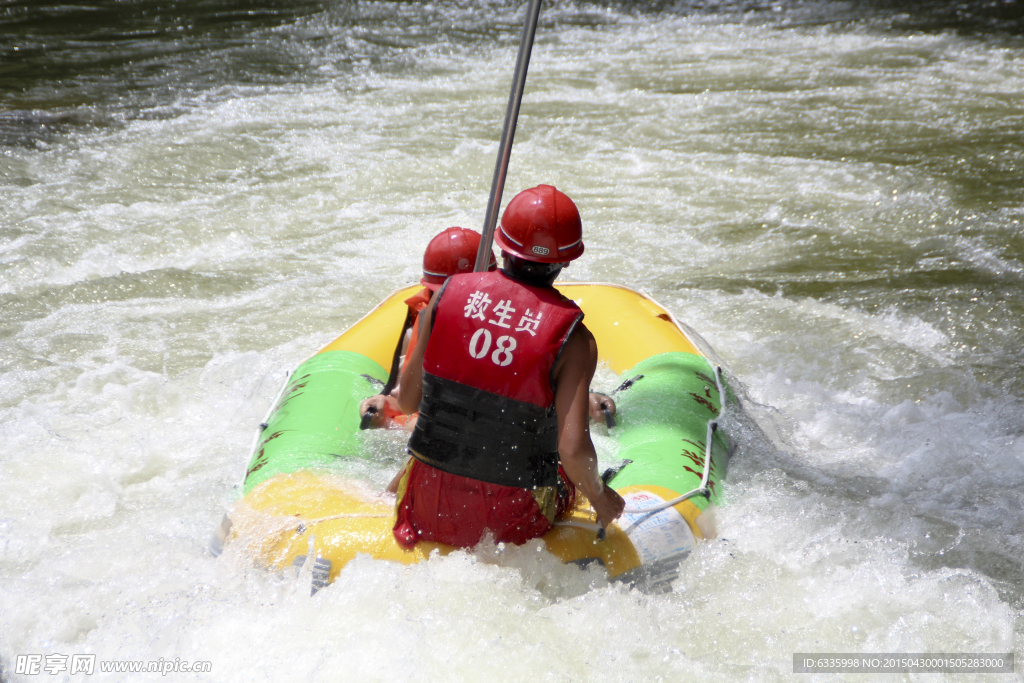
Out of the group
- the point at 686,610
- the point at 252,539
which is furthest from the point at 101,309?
the point at 686,610

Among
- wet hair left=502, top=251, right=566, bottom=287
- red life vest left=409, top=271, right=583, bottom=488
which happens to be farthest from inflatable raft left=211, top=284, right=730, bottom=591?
wet hair left=502, top=251, right=566, bottom=287

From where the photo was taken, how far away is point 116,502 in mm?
3559

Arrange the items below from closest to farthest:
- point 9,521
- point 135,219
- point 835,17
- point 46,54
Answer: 1. point 9,521
2. point 135,219
3. point 46,54
4. point 835,17

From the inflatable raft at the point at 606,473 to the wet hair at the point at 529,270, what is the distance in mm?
790

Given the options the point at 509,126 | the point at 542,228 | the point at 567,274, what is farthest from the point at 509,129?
the point at 567,274

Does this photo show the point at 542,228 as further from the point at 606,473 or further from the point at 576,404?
the point at 606,473

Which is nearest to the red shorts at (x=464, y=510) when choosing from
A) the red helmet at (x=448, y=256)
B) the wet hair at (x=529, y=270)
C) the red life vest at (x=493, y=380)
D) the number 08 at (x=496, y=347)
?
the red life vest at (x=493, y=380)

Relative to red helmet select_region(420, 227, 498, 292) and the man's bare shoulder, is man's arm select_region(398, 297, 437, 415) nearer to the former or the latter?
the man's bare shoulder

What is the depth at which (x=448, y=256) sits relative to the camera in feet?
10.7

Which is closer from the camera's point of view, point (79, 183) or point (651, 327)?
point (651, 327)

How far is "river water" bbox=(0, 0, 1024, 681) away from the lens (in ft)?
8.32

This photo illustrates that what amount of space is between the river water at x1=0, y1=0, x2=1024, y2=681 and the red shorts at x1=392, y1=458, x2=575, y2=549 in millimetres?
107

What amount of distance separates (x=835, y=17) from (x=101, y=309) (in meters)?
11.3

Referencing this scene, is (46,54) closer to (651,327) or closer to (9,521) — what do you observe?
(9,521)
